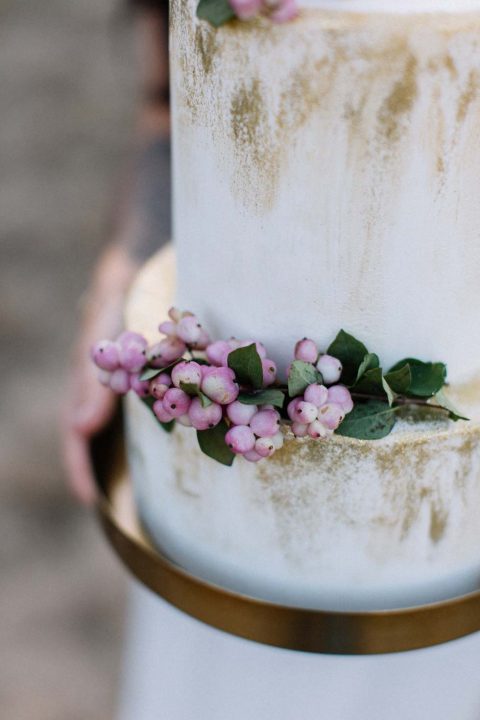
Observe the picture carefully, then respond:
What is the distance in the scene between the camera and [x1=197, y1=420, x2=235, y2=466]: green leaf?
21.7 inches

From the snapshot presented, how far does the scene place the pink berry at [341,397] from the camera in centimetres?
52

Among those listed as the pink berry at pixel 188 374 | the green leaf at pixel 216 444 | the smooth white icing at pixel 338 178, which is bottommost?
the green leaf at pixel 216 444

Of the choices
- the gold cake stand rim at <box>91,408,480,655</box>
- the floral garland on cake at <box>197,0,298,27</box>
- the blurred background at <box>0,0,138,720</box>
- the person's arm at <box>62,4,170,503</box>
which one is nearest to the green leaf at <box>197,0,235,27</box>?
the floral garland on cake at <box>197,0,298,27</box>

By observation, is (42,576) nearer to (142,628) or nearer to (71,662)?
(71,662)

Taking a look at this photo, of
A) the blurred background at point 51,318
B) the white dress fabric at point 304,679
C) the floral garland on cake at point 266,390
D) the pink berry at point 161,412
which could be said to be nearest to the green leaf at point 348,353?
the floral garland on cake at point 266,390

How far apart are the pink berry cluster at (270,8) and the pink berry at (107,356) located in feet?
0.73

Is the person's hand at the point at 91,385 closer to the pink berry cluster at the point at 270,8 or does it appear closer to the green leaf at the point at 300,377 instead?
the green leaf at the point at 300,377

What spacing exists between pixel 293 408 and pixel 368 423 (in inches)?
2.0

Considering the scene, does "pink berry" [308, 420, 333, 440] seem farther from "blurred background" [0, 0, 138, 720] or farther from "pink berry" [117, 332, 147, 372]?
"blurred background" [0, 0, 138, 720]

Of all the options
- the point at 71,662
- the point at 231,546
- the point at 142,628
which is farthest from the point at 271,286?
the point at 71,662

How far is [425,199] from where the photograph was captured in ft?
1.69

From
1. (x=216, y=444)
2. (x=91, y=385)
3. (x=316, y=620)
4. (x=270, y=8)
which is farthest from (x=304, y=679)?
(x=270, y=8)

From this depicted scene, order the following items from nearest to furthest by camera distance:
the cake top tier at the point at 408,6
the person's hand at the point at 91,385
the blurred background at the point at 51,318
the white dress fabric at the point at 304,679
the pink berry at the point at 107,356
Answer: the cake top tier at the point at 408,6 → the pink berry at the point at 107,356 → the white dress fabric at the point at 304,679 → the person's hand at the point at 91,385 → the blurred background at the point at 51,318

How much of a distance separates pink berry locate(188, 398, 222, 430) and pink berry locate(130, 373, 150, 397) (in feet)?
0.16
